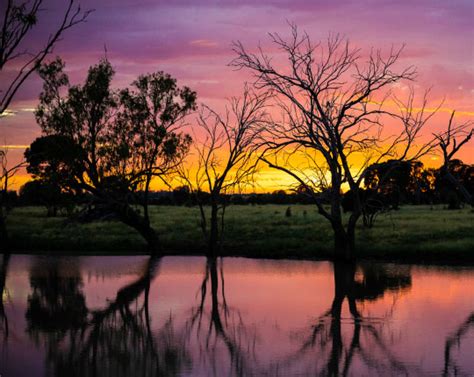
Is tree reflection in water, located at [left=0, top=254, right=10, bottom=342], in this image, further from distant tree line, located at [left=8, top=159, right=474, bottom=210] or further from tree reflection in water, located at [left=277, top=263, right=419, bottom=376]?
tree reflection in water, located at [left=277, top=263, right=419, bottom=376]

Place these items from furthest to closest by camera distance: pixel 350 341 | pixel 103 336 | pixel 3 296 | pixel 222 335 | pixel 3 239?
pixel 3 239 < pixel 3 296 < pixel 222 335 < pixel 103 336 < pixel 350 341

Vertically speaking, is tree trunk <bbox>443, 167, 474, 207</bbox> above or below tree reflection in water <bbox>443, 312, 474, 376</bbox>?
above

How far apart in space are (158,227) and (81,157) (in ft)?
44.2

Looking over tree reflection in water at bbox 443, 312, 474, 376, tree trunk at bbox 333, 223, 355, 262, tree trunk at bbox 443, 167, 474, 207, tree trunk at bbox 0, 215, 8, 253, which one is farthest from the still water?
tree trunk at bbox 0, 215, 8, 253

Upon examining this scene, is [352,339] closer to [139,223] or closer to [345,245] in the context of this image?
[345,245]

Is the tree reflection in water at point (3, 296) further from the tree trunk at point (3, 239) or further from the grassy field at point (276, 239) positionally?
the grassy field at point (276, 239)

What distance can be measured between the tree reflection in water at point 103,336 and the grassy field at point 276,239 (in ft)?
44.2

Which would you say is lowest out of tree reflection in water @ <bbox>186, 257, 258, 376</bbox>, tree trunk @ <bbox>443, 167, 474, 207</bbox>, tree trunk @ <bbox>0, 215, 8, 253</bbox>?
tree reflection in water @ <bbox>186, 257, 258, 376</bbox>

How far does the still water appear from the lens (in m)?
12.2

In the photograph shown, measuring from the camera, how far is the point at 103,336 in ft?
48.2

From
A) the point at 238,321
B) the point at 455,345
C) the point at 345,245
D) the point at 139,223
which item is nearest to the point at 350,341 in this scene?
the point at 455,345

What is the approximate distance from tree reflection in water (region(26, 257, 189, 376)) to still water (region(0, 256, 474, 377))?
0.9 inches

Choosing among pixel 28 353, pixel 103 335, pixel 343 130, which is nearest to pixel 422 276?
pixel 343 130

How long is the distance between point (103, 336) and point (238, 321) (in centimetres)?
349
